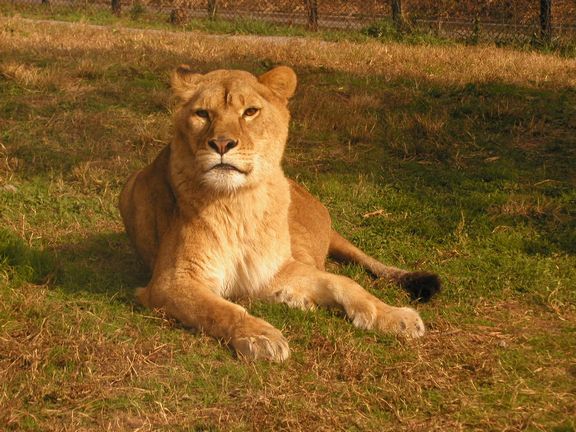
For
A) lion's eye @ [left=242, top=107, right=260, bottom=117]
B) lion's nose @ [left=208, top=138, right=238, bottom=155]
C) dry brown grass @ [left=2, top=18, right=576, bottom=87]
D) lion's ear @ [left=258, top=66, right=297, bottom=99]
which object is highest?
lion's ear @ [left=258, top=66, right=297, bottom=99]

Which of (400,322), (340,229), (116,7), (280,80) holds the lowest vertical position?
(340,229)

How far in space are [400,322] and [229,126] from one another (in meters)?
1.21

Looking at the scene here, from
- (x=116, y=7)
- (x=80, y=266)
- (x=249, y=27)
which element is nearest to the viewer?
(x=80, y=266)

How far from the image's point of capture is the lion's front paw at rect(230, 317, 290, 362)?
393 centimetres

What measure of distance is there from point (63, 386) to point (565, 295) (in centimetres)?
269

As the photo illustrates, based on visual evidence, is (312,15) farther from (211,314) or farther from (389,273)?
(211,314)

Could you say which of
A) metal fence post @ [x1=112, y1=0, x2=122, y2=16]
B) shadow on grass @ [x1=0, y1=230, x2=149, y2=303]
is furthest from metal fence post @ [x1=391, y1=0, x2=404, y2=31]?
shadow on grass @ [x1=0, y1=230, x2=149, y2=303]

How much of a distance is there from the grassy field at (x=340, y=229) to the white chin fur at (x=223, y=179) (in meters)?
0.67

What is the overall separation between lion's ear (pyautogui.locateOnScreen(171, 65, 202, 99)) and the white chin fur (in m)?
0.57

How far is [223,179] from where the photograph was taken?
4348mm

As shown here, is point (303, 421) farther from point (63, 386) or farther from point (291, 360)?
point (63, 386)

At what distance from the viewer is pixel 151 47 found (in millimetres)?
10023

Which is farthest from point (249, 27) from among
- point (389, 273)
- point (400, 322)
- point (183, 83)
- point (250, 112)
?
point (400, 322)

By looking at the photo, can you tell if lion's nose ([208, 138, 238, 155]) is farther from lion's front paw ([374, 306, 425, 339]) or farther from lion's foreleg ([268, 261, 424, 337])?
lion's front paw ([374, 306, 425, 339])
